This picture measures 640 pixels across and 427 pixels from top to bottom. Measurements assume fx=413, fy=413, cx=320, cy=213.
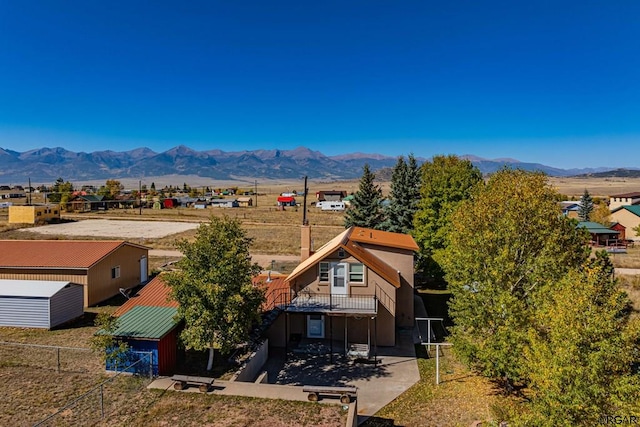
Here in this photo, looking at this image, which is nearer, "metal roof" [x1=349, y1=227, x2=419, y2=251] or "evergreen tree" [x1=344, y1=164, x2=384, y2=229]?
"metal roof" [x1=349, y1=227, x2=419, y2=251]

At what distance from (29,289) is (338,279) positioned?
16694mm

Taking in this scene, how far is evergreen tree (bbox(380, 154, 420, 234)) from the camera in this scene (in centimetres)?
3694

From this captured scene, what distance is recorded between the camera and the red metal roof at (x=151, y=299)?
20.5 metres

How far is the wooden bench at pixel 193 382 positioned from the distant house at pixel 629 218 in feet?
205

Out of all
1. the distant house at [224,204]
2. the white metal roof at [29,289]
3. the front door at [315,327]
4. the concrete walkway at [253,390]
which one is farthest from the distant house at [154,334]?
the distant house at [224,204]

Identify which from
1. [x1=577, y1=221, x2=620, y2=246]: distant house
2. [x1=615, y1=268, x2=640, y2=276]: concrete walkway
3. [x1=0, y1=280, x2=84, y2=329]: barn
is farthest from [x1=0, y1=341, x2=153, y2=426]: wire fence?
[x1=577, y1=221, x2=620, y2=246]: distant house

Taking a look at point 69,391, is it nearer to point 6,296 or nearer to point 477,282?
point 6,296

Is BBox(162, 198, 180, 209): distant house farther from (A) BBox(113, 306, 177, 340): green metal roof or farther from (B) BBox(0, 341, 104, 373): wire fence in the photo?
(A) BBox(113, 306, 177, 340): green metal roof

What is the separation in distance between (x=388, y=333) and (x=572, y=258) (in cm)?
902

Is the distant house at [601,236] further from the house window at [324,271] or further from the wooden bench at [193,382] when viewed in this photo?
the wooden bench at [193,382]

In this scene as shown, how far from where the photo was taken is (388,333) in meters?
20.9

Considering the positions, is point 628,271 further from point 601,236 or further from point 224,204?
point 224,204

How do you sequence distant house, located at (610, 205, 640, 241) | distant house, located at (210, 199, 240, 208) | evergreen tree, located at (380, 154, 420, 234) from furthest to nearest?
distant house, located at (210, 199, 240, 208) < distant house, located at (610, 205, 640, 241) < evergreen tree, located at (380, 154, 420, 234)

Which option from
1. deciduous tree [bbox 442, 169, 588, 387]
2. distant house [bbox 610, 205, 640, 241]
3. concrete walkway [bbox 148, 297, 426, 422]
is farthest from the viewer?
distant house [bbox 610, 205, 640, 241]
